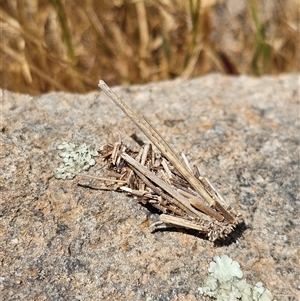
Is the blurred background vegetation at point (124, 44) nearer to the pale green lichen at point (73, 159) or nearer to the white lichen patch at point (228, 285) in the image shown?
the pale green lichen at point (73, 159)

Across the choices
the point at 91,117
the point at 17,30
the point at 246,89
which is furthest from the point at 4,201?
the point at 246,89

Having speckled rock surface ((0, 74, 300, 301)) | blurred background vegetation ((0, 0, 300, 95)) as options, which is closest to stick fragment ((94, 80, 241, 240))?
speckled rock surface ((0, 74, 300, 301))

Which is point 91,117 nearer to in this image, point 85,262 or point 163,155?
point 163,155

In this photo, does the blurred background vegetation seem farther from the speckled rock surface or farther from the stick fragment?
the stick fragment

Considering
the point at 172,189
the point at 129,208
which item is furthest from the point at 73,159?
the point at 172,189

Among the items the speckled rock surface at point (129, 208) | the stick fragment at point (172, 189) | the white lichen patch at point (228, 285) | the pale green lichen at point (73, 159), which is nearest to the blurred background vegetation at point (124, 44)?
the speckled rock surface at point (129, 208)
